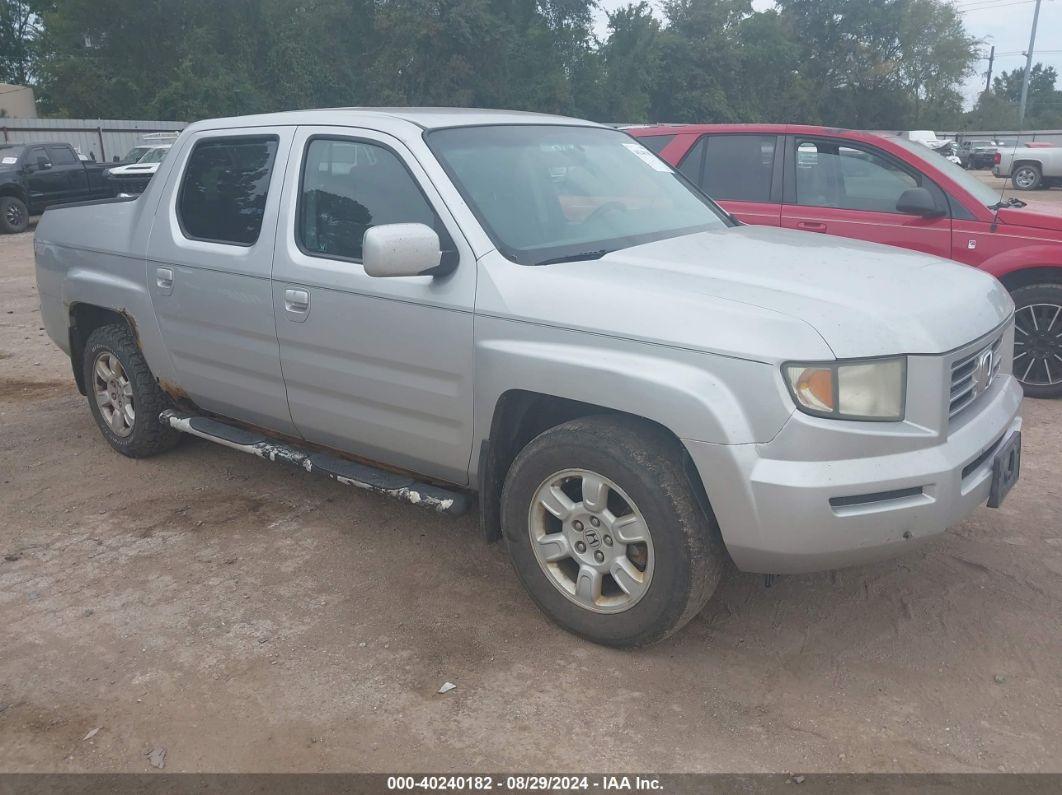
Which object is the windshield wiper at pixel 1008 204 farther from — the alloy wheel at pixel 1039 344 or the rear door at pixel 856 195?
the alloy wheel at pixel 1039 344

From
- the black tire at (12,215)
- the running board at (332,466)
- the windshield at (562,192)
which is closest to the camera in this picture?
the windshield at (562,192)

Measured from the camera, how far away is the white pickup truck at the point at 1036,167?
85.4 feet

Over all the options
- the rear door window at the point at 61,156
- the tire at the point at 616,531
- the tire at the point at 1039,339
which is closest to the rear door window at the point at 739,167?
the tire at the point at 1039,339

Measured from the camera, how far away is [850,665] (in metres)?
3.23

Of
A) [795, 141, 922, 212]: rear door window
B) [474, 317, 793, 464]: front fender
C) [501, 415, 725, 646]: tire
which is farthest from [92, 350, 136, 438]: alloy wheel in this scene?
[795, 141, 922, 212]: rear door window

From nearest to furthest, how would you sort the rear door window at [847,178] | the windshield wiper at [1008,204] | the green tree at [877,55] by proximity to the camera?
the windshield wiper at [1008,204], the rear door window at [847,178], the green tree at [877,55]

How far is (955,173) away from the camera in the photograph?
650 cm

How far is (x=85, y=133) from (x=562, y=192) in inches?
1157

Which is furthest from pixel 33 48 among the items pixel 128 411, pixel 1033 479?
pixel 1033 479

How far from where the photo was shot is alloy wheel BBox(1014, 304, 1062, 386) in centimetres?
618

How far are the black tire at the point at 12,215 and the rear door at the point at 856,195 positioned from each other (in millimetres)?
16020

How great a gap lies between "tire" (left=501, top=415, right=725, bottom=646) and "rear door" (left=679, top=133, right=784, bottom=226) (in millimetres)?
4150

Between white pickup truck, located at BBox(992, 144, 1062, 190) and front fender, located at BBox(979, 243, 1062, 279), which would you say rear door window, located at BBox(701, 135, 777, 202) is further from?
white pickup truck, located at BBox(992, 144, 1062, 190)

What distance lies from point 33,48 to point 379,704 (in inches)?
2068
